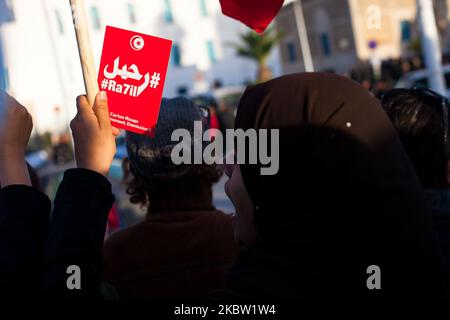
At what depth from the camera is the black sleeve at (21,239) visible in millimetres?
1483

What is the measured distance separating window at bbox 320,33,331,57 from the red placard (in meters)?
37.4

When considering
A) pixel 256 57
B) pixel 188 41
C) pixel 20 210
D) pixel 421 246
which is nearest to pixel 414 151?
pixel 421 246

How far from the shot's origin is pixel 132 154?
2146 mm

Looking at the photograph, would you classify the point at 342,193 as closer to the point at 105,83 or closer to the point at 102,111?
the point at 102,111

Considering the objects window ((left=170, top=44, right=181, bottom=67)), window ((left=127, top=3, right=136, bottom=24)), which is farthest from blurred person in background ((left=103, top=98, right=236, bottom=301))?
window ((left=170, top=44, right=181, bottom=67))

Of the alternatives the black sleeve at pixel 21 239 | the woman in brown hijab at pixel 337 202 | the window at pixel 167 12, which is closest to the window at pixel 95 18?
the window at pixel 167 12

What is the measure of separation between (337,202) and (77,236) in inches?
22.1

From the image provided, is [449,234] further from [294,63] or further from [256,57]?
[294,63]

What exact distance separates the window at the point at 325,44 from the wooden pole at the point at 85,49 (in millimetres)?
37494

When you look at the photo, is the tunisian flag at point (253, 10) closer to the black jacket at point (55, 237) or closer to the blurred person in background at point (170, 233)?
the blurred person in background at point (170, 233)

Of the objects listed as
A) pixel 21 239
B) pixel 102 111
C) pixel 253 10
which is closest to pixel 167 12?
pixel 253 10

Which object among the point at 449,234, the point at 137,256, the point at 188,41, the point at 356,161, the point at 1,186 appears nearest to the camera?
the point at 356,161

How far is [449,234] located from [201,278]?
0.69m

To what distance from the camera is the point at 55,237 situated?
4.95 ft
